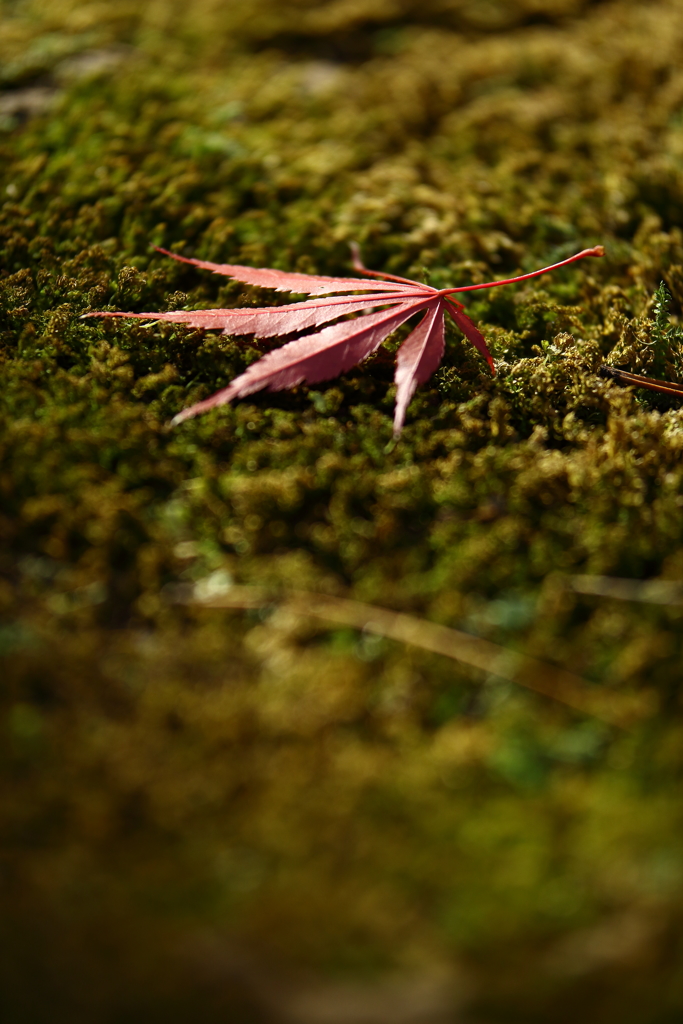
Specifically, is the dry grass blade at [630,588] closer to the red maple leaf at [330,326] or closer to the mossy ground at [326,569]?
the mossy ground at [326,569]

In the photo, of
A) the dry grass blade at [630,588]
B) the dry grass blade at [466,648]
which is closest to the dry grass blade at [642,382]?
the dry grass blade at [630,588]

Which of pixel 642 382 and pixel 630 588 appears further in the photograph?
pixel 642 382

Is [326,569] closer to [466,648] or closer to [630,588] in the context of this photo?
[466,648]

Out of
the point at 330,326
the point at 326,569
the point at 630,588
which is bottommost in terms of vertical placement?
the point at 630,588

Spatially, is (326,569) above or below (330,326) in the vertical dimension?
below

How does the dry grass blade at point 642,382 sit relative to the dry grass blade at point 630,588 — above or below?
above

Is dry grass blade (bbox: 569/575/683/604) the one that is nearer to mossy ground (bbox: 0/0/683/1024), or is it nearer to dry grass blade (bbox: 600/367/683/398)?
mossy ground (bbox: 0/0/683/1024)

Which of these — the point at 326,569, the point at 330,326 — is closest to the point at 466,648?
the point at 326,569
